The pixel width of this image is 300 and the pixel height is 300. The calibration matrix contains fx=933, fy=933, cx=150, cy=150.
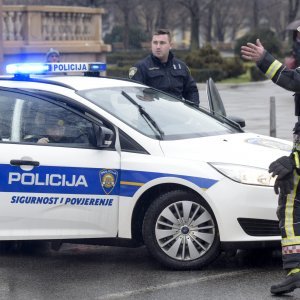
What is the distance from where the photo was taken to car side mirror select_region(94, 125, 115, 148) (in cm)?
689

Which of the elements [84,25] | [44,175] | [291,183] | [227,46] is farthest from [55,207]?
[227,46]

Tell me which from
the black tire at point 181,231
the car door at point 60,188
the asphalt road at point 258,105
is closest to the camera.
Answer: the black tire at point 181,231

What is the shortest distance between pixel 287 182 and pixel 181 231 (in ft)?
3.93

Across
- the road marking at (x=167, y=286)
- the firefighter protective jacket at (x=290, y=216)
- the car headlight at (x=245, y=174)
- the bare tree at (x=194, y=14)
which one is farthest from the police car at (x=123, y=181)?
the bare tree at (x=194, y=14)

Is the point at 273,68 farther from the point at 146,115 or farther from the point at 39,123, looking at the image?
the point at 39,123

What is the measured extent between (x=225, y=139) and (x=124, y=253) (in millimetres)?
1270

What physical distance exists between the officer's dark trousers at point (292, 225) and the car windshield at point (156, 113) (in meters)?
1.44

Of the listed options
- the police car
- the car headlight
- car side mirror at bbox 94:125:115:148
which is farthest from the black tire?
car side mirror at bbox 94:125:115:148

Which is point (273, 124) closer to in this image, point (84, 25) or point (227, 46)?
point (84, 25)

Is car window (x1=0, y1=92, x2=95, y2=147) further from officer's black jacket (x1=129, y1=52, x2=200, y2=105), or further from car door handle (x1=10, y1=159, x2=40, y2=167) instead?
officer's black jacket (x1=129, y1=52, x2=200, y2=105)

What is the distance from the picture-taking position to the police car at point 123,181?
670 cm

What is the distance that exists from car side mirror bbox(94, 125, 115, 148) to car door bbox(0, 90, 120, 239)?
21 mm

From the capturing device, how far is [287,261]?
5992 mm

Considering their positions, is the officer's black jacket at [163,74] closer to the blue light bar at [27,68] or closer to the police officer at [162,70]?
the police officer at [162,70]
